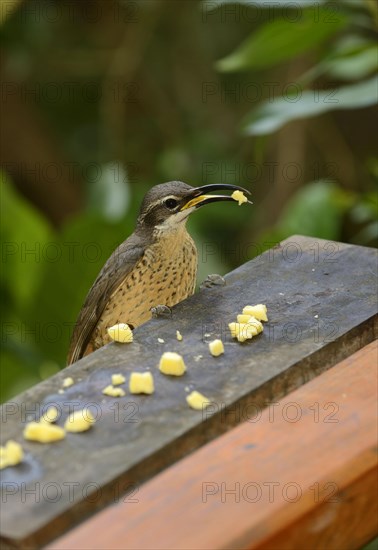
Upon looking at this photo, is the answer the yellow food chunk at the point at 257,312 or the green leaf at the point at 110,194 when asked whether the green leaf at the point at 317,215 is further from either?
the yellow food chunk at the point at 257,312

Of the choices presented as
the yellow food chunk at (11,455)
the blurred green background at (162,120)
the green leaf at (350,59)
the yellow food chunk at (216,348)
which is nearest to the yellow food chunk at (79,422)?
the yellow food chunk at (11,455)

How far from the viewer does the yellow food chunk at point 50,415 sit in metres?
2.53

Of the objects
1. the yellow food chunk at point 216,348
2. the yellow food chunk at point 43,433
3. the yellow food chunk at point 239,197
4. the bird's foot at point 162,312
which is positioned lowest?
the yellow food chunk at point 43,433

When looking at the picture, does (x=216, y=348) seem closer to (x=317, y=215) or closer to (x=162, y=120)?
(x=317, y=215)

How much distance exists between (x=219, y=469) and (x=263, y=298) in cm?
110

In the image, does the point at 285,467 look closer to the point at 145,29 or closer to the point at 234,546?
the point at 234,546

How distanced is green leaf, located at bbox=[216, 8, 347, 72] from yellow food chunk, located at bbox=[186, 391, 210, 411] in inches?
85.0

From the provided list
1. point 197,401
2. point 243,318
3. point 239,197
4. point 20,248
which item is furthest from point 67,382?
point 20,248

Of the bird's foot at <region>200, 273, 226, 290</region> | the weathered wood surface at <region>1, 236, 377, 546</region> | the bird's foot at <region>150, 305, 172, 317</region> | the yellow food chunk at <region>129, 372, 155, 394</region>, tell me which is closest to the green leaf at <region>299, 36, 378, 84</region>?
the weathered wood surface at <region>1, 236, 377, 546</region>

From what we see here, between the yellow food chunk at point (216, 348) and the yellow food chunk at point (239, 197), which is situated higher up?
the yellow food chunk at point (239, 197)

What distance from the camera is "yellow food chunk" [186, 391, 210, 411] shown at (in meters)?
2.54

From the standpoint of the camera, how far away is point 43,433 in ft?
7.99

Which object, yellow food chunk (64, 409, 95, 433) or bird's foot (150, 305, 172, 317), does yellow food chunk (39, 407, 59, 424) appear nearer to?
yellow food chunk (64, 409, 95, 433)

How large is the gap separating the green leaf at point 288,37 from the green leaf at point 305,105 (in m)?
0.21
